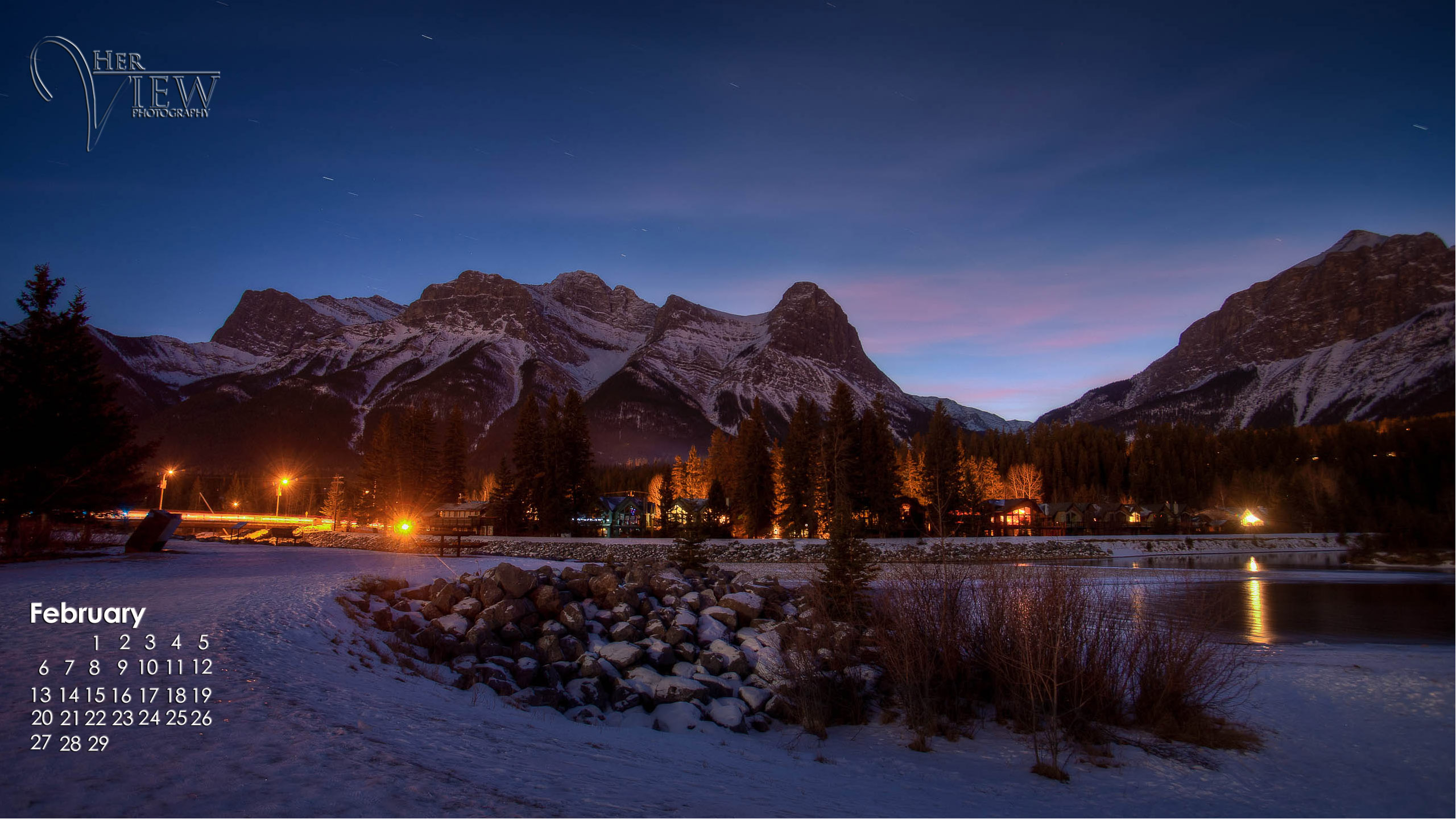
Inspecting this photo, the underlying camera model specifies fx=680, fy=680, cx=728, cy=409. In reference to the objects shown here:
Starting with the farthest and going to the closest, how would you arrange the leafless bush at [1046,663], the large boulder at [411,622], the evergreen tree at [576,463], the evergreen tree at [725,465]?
the evergreen tree at [725,465] → the evergreen tree at [576,463] → the large boulder at [411,622] → the leafless bush at [1046,663]

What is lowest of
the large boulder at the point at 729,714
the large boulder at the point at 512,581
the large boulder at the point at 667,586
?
the large boulder at the point at 729,714

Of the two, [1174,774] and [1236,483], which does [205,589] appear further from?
[1236,483]

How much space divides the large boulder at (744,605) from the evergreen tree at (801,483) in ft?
122

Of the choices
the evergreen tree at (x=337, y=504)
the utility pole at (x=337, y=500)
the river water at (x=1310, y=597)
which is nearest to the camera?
the river water at (x=1310, y=597)

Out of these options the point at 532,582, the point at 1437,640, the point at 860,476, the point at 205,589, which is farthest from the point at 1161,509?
the point at 205,589

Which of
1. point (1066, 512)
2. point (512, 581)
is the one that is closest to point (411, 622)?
point (512, 581)

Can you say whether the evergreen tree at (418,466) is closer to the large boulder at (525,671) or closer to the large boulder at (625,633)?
the large boulder at (625,633)

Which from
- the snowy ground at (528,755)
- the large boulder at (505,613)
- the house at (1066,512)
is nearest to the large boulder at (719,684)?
the snowy ground at (528,755)

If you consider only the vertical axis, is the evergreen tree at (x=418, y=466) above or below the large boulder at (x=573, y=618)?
above

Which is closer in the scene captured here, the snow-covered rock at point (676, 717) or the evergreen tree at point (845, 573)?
the snow-covered rock at point (676, 717)

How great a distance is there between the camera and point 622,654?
15320 millimetres

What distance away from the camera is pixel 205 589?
1530cm

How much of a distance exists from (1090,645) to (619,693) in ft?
29.1

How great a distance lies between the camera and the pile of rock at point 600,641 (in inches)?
507
